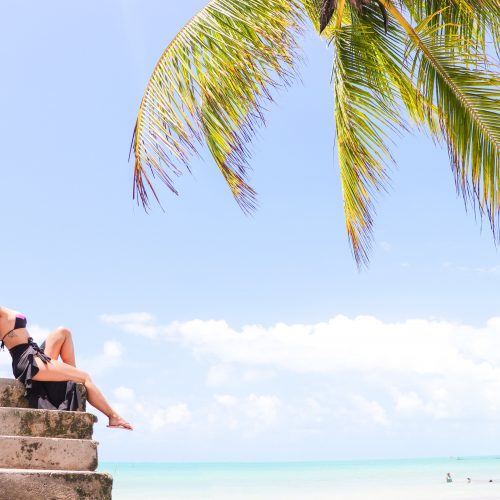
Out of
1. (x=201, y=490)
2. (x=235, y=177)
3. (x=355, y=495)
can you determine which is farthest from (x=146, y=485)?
(x=235, y=177)

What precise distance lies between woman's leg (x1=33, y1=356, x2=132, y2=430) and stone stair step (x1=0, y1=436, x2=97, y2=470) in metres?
0.64

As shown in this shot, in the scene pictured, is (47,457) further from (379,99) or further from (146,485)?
(146,485)

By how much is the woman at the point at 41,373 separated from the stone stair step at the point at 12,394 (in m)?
0.04

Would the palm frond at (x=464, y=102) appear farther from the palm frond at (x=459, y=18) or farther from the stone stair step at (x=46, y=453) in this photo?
the stone stair step at (x=46, y=453)

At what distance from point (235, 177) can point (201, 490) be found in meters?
38.1

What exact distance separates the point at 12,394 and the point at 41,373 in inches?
9.3

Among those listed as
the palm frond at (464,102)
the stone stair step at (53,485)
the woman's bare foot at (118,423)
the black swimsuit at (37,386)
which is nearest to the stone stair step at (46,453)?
the stone stair step at (53,485)

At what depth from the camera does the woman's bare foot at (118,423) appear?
5152 millimetres

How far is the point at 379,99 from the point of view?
6.71 metres

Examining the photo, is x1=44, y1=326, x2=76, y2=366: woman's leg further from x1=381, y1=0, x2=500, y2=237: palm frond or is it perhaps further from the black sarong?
x1=381, y1=0, x2=500, y2=237: palm frond

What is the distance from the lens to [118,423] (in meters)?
5.18

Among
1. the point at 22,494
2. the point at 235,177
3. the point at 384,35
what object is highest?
the point at 384,35

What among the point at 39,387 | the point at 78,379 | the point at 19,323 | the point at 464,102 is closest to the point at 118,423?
the point at 78,379

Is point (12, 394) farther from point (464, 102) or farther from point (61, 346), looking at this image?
point (464, 102)
